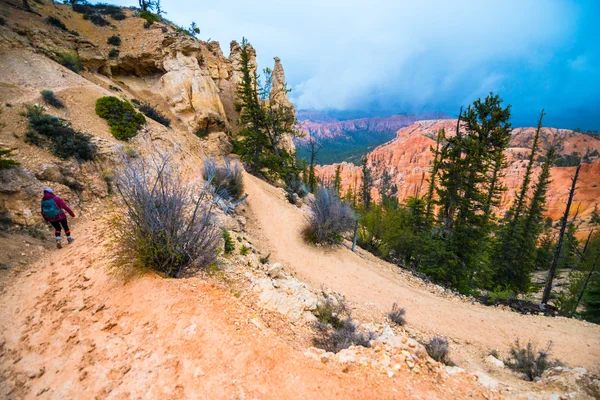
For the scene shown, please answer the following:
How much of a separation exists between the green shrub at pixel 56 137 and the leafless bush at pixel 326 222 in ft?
32.1

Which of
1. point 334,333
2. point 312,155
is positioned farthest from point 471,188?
point 312,155

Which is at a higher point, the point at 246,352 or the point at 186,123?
the point at 186,123

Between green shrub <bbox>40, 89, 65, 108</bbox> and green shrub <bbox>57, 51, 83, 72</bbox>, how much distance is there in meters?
6.81

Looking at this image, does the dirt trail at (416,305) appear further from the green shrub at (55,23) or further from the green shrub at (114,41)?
the green shrub at (114,41)

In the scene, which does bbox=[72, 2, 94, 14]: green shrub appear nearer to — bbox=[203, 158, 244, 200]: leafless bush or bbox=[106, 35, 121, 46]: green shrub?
bbox=[106, 35, 121, 46]: green shrub

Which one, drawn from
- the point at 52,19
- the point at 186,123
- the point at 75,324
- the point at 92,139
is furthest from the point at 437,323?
the point at 52,19

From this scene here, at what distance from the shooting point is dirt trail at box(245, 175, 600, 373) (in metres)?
7.84

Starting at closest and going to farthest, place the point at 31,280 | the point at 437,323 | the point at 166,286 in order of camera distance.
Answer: the point at 166,286 < the point at 31,280 < the point at 437,323

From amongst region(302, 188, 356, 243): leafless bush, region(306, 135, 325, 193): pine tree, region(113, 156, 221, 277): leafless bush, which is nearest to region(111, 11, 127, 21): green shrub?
region(306, 135, 325, 193): pine tree

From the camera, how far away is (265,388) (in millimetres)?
2861

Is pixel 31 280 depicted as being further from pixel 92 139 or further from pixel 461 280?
pixel 461 280

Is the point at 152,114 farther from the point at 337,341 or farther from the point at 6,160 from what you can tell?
the point at 337,341

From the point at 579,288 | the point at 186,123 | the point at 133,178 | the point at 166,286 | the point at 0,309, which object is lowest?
the point at 579,288

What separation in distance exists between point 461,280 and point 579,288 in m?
15.8
